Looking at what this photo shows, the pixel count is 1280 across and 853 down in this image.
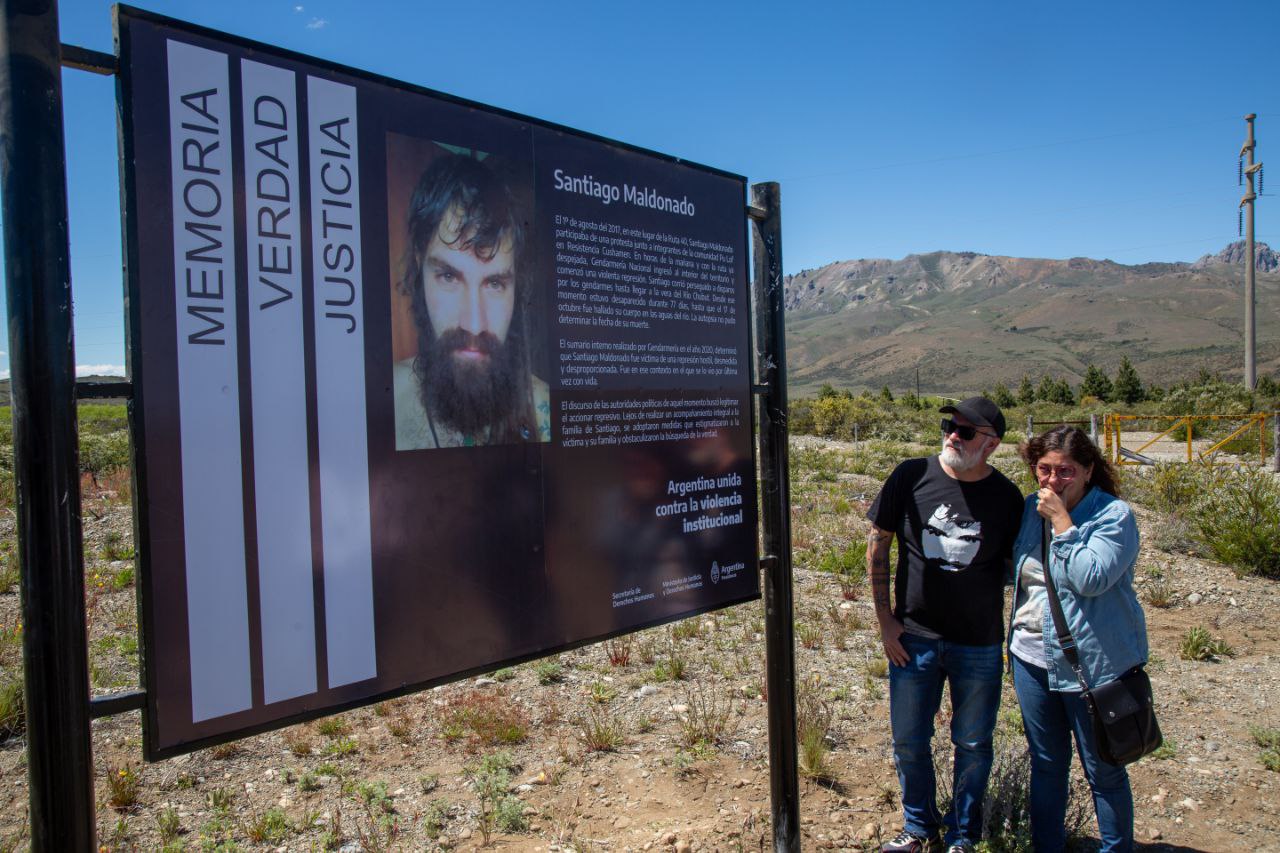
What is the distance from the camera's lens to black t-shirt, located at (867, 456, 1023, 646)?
359 cm

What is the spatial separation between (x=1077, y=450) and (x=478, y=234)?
8.21ft

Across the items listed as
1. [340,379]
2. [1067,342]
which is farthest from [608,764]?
[1067,342]

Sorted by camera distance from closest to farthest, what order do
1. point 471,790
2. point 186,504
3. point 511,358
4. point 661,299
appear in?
point 186,504 → point 511,358 → point 661,299 → point 471,790

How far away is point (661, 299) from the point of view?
125 inches

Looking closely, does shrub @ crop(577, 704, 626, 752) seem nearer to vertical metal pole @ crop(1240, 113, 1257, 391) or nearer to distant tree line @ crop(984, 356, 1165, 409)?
vertical metal pole @ crop(1240, 113, 1257, 391)

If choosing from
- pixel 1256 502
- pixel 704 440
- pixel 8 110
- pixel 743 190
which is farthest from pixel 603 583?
pixel 1256 502

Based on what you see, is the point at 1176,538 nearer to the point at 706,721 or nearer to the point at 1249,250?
the point at 706,721

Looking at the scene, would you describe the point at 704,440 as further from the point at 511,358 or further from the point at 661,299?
the point at 511,358

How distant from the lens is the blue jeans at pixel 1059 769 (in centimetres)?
329

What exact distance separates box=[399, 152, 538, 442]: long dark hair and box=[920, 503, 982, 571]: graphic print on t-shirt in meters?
1.93

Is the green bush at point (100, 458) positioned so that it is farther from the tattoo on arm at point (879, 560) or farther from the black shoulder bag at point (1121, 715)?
the black shoulder bag at point (1121, 715)

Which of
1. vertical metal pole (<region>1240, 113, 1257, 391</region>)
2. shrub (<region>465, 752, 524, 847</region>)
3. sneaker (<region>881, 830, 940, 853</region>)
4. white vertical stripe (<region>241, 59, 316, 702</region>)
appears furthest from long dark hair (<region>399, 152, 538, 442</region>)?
vertical metal pole (<region>1240, 113, 1257, 391</region>)

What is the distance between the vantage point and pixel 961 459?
3.61m

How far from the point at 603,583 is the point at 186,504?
4.57 feet
